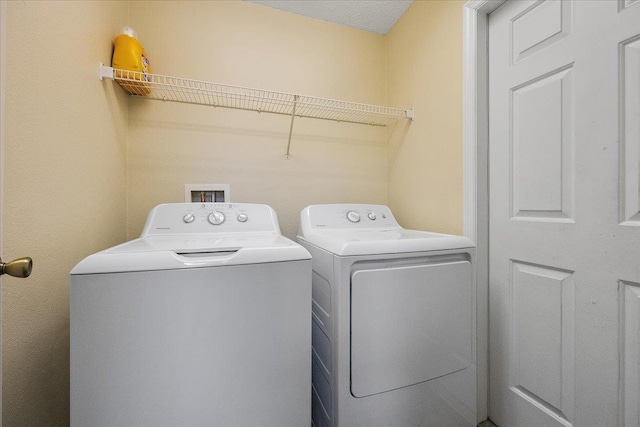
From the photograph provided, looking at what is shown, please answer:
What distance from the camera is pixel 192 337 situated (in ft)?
2.56

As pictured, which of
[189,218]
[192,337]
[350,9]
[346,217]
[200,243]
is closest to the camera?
[192,337]

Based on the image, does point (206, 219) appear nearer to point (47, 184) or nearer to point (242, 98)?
point (47, 184)

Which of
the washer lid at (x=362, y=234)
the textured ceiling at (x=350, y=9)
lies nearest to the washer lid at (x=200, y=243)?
the washer lid at (x=362, y=234)

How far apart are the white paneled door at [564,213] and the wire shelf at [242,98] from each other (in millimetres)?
725

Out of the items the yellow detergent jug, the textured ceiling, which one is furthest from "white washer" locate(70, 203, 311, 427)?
the textured ceiling

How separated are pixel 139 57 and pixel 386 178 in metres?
1.78

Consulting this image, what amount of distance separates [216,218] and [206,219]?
0.05 metres

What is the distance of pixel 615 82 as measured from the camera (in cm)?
87

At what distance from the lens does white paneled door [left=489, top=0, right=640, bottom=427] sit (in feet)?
2.80

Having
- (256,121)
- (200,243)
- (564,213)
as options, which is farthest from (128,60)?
(564,213)

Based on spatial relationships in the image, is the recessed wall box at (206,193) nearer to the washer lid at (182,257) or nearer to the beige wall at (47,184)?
the beige wall at (47,184)

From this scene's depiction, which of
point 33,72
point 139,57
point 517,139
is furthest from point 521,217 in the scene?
point 139,57

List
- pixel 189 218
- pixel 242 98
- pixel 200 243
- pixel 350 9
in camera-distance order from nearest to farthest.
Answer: pixel 200 243, pixel 189 218, pixel 242 98, pixel 350 9

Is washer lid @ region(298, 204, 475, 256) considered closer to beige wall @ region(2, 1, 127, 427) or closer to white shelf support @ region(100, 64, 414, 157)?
white shelf support @ region(100, 64, 414, 157)
